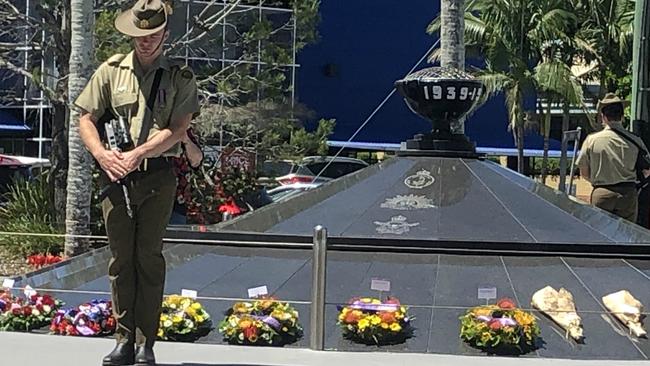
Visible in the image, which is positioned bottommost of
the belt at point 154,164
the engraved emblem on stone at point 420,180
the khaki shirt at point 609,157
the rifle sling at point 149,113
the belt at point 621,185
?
the belt at point 621,185

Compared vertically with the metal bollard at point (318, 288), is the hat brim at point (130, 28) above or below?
above

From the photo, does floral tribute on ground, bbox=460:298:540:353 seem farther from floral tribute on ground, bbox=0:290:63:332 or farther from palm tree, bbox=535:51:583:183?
palm tree, bbox=535:51:583:183

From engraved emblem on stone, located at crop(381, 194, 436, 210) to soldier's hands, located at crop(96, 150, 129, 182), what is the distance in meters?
3.74

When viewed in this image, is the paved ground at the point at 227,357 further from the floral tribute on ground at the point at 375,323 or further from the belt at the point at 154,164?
the belt at the point at 154,164

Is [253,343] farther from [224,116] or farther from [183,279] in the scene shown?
[224,116]

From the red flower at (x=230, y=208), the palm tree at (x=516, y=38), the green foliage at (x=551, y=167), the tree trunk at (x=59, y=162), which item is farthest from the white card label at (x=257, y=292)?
the green foliage at (x=551, y=167)

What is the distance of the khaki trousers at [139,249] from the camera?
16.9 feet

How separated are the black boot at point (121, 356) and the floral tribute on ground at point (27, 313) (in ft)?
5.62

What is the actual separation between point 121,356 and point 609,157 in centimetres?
572

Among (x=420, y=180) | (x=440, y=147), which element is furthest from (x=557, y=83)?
(x=420, y=180)

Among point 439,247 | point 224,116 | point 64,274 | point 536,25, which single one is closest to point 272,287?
point 439,247

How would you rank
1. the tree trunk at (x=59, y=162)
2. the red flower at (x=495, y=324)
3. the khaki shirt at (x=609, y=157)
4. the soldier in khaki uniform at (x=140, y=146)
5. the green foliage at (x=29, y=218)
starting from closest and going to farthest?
the soldier in khaki uniform at (x=140, y=146)
the red flower at (x=495, y=324)
the khaki shirt at (x=609, y=157)
the green foliage at (x=29, y=218)
the tree trunk at (x=59, y=162)

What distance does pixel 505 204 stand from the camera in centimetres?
850

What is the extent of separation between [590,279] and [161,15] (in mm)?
3799
